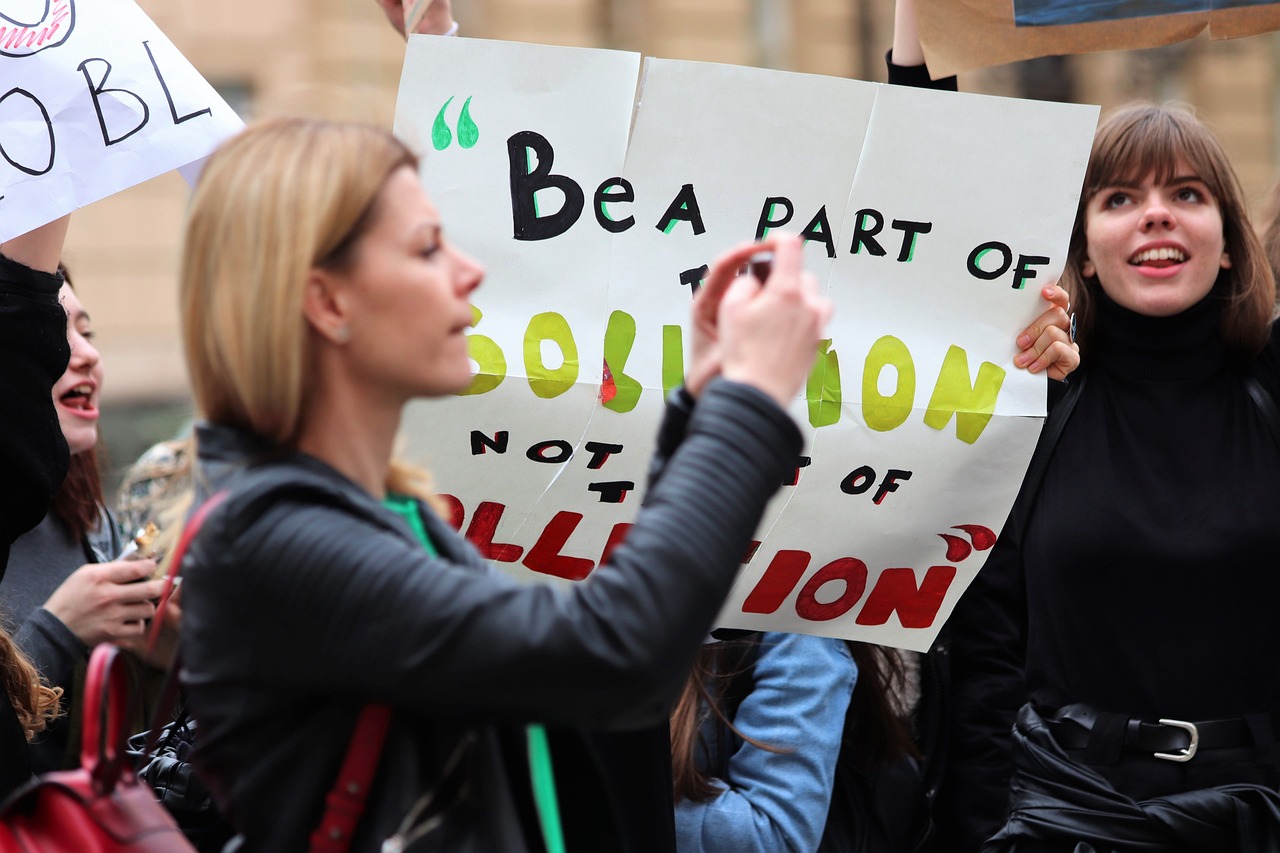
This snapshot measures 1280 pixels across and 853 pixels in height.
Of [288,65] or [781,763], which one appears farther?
[288,65]

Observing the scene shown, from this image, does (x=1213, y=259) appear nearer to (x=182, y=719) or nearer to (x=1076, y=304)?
(x=1076, y=304)

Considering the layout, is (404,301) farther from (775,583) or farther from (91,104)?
(91,104)

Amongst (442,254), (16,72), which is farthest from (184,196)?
(442,254)

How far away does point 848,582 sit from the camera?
110 inches

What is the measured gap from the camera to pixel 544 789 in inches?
59.5

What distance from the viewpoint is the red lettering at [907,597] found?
2.81 m

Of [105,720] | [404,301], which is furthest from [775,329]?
[105,720]

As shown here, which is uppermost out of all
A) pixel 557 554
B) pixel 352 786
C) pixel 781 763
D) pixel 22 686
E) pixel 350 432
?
pixel 350 432

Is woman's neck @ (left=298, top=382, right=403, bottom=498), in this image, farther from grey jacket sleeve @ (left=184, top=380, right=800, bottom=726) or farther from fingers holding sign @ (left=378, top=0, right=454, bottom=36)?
fingers holding sign @ (left=378, top=0, right=454, bottom=36)

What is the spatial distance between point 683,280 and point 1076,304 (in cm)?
83

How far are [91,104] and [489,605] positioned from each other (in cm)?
174

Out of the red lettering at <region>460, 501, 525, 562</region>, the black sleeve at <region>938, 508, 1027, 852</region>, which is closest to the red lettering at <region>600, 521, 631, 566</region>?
the red lettering at <region>460, 501, 525, 562</region>

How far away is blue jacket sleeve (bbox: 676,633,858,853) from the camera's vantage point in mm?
2645

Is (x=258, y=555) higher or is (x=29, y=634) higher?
(x=258, y=555)
